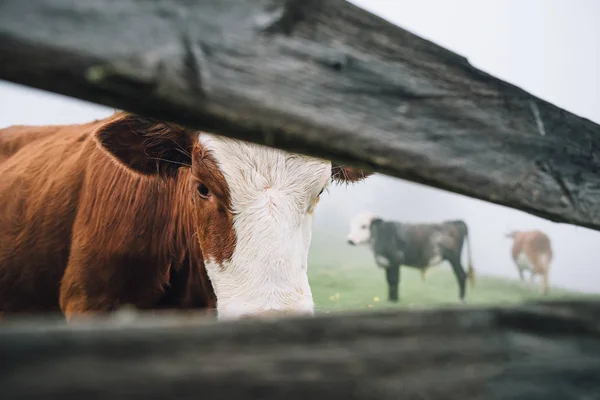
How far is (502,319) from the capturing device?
512mm

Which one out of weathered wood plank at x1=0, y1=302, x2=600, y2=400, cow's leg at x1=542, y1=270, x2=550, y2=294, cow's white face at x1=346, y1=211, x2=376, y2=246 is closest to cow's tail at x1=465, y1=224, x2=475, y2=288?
cow's white face at x1=346, y1=211, x2=376, y2=246

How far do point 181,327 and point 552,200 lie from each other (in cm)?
51

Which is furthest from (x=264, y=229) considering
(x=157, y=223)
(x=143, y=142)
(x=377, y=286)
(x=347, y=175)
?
(x=377, y=286)

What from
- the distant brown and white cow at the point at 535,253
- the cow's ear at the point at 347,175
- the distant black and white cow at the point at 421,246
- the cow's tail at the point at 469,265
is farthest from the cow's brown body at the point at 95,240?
the distant brown and white cow at the point at 535,253

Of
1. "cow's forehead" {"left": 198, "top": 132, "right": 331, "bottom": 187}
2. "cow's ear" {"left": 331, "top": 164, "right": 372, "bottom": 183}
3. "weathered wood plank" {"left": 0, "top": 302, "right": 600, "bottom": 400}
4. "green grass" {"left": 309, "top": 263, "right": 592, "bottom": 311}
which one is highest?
"cow's ear" {"left": 331, "top": 164, "right": 372, "bottom": 183}

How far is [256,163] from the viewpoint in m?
1.80

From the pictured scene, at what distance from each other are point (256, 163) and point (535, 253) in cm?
1105

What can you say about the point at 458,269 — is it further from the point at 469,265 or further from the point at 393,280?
the point at 393,280

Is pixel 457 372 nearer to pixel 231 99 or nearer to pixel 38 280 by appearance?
pixel 231 99

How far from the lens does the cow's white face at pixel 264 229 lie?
1598 millimetres

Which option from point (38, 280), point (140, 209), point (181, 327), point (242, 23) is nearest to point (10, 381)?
point (181, 327)

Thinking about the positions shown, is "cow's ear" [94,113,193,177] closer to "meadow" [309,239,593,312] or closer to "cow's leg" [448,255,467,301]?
"meadow" [309,239,593,312]

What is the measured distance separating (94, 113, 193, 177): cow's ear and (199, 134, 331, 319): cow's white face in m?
0.24

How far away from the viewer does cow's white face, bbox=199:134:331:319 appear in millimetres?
1598
